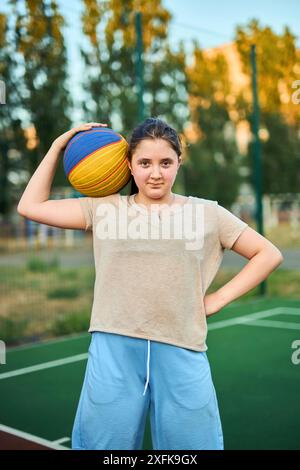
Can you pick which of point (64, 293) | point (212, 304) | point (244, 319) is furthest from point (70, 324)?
point (212, 304)

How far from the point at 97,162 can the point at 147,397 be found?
0.78 meters

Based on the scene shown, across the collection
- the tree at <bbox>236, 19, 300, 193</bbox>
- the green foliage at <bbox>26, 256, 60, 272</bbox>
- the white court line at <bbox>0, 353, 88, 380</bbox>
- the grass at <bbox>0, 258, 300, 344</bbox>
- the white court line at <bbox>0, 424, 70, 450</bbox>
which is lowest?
the white court line at <bbox>0, 424, 70, 450</bbox>

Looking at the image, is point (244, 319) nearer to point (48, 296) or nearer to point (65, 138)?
point (48, 296)

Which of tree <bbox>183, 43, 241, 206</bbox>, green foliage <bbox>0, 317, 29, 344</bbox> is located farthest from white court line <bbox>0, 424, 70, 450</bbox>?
tree <bbox>183, 43, 241, 206</bbox>

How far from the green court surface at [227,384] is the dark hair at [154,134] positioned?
2.05 m

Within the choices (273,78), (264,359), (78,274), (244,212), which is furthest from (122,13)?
(244,212)

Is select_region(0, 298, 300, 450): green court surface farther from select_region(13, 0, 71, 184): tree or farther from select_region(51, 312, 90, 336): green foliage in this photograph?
select_region(13, 0, 71, 184): tree

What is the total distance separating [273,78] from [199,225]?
8.07 metres

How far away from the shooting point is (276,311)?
7.77 m

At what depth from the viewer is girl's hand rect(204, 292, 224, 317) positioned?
6.45ft

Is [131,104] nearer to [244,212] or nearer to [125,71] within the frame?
[125,71]

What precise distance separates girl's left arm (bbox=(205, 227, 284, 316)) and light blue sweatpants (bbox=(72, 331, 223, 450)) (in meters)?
0.20

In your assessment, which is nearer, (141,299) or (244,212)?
(141,299)

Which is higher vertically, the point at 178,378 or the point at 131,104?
the point at 131,104
